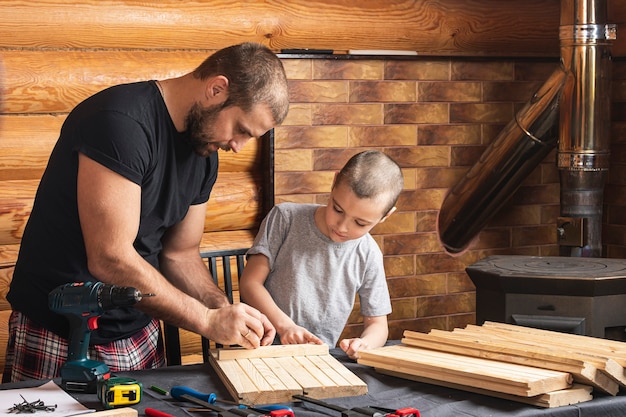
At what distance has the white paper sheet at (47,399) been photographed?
76.2 inches

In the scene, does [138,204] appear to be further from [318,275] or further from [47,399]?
[318,275]

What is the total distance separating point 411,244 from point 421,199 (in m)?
0.22

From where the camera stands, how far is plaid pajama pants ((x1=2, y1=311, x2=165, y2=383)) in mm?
2578

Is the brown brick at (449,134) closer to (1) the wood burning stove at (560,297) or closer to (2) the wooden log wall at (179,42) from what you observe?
(2) the wooden log wall at (179,42)

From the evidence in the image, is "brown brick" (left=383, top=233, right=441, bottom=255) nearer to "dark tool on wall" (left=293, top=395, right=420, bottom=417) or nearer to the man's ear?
the man's ear

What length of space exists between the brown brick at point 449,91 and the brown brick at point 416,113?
3cm

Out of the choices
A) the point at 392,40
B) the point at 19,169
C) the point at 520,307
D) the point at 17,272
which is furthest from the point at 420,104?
the point at 17,272

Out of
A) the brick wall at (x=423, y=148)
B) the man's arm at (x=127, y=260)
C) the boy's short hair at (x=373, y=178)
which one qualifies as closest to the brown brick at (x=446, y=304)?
the brick wall at (x=423, y=148)

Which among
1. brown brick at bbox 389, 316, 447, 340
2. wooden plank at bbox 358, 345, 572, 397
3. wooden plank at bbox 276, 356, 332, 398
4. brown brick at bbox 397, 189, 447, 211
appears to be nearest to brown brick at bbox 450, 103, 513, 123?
brown brick at bbox 397, 189, 447, 211

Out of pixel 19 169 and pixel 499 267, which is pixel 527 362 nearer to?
pixel 499 267

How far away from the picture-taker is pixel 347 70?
4184mm

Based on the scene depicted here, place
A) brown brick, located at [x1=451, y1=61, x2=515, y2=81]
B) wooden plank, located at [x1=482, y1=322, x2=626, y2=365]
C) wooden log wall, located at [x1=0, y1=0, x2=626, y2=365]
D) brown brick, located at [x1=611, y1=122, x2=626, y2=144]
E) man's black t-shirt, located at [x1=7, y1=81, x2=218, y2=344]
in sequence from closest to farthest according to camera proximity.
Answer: wooden plank, located at [x1=482, y1=322, x2=626, y2=365] → man's black t-shirt, located at [x1=7, y1=81, x2=218, y2=344] → wooden log wall, located at [x1=0, y1=0, x2=626, y2=365] → brown brick, located at [x1=451, y1=61, x2=515, y2=81] → brown brick, located at [x1=611, y1=122, x2=626, y2=144]

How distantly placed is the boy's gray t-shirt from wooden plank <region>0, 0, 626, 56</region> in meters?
1.27

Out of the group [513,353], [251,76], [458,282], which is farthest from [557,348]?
[458,282]
